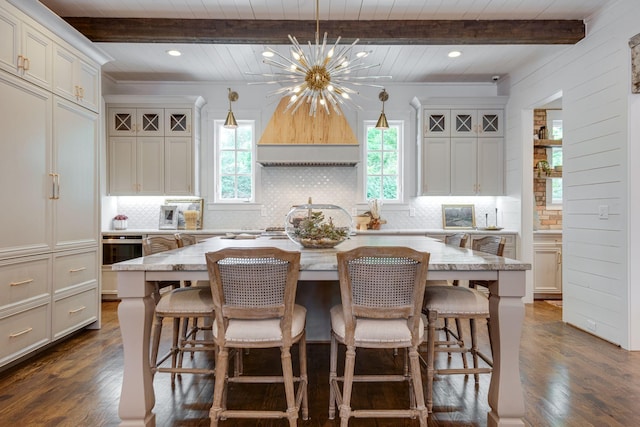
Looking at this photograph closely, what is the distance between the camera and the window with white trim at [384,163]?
5750 mm

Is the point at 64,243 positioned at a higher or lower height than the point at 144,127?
lower

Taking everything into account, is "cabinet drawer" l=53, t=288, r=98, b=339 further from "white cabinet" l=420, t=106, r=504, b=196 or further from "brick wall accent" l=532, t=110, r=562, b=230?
"brick wall accent" l=532, t=110, r=562, b=230

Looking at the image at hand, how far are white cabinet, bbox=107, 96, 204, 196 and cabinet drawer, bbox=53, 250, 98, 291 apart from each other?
1701 millimetres

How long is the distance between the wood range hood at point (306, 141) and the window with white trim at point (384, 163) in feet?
2.98

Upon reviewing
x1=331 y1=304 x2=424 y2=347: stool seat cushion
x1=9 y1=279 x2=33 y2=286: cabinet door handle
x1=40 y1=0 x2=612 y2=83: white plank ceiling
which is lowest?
x1=331 y1=304 x2=424 y2=347: stool seat cushion

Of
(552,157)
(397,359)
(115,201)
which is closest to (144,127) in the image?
(115,201)

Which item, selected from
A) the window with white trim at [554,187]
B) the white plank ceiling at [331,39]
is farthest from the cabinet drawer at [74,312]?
the window with white trim at [554,187]

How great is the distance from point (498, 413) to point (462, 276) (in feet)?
2.36

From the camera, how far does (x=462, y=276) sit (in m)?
1.99

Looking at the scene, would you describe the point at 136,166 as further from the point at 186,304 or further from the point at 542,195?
the point at 542,195

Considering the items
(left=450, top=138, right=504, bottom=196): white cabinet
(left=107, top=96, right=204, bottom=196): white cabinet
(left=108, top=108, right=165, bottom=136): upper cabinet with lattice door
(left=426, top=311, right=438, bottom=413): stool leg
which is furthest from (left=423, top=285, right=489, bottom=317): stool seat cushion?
(left=108, top=108, right=165, bottom=136): upper cabinet with lattice door

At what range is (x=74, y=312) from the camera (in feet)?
11.4

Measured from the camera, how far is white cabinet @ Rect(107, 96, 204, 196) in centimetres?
525

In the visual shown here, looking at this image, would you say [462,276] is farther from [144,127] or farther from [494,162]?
[144,127]
